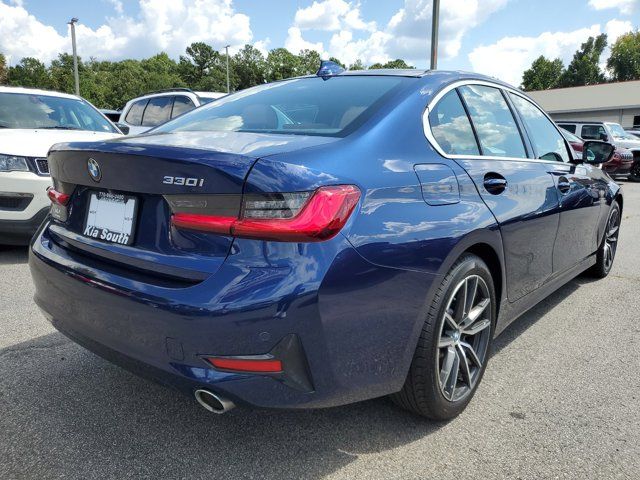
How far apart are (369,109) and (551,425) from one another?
5.45 feet

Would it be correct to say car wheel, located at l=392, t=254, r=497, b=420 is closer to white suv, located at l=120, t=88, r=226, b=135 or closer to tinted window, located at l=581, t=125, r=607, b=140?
white suv, located at l=120, t=88, r=226, b=135

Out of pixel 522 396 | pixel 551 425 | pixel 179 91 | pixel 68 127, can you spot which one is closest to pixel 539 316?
pixel 522 396

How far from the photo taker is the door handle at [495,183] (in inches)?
101

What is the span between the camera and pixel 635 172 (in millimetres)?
16359

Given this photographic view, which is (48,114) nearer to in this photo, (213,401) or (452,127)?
(452,127)

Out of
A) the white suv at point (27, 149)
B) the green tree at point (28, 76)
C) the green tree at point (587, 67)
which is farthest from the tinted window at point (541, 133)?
the green tree at point (587, 67)

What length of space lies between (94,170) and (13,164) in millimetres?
3477

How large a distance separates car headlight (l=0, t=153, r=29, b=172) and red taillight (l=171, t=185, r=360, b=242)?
3.99 meters

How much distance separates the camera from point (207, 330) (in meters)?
1.72

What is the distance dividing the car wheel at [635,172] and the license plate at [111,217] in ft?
57.2

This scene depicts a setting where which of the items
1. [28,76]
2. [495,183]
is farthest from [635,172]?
[28,76]

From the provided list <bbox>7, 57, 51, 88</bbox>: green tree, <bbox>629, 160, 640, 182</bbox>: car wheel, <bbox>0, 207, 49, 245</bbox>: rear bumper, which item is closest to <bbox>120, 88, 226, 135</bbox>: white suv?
<bbox>0, 207, 49, 245</bbox>: rear bumper

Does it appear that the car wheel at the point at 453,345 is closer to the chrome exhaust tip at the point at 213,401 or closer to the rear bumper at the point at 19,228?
the chrome exhaust tip at the point at 213,401

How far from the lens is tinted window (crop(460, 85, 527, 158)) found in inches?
110
